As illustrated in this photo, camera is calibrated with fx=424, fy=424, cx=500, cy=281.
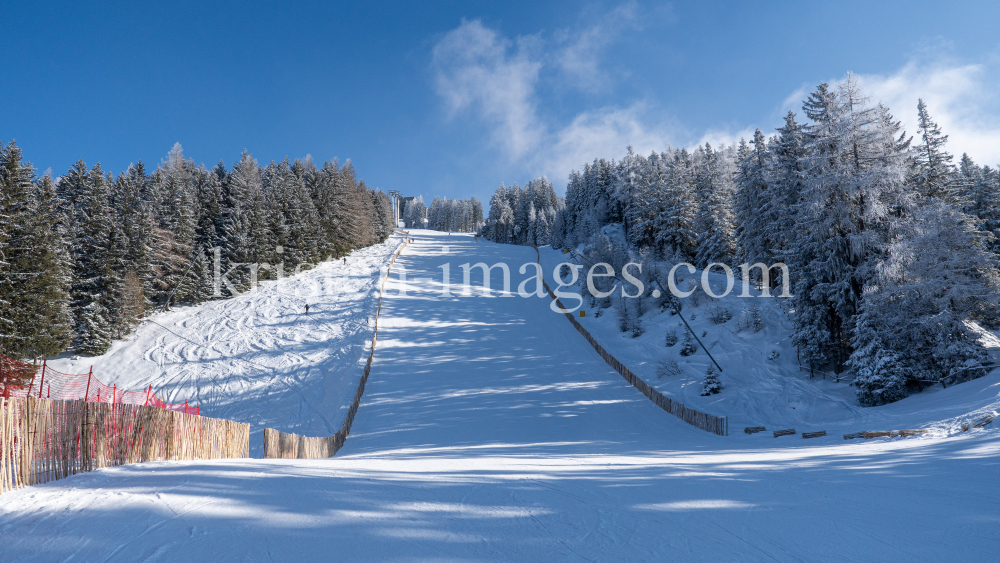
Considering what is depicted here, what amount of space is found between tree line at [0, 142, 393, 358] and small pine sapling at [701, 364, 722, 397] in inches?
1281

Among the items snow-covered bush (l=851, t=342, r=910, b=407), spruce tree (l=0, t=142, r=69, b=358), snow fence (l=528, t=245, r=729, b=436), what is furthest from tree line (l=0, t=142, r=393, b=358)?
snow-covered bush (l=851, t=342, r=910, b=407)

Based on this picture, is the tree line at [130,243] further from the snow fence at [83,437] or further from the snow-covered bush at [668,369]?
the snow-covered bush at [668,369]

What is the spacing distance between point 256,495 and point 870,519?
734cm

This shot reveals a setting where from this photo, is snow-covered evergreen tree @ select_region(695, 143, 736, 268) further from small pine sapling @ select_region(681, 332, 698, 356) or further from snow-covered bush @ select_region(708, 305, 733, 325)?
small pine sapling @ select_region(681, 332, 698, 356)

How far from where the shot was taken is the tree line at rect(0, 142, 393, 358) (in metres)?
21.4

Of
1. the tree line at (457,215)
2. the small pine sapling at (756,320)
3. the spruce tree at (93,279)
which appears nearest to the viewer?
the small pine sapling at (756,320)

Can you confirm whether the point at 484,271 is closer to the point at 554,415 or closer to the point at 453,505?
the point at 554,415

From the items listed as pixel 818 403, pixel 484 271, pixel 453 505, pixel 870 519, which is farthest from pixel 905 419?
pixel 484 271

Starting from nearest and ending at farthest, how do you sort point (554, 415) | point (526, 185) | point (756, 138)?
point (554, 415)
point (756, 138)
point (526, 185)

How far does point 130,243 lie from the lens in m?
32.4

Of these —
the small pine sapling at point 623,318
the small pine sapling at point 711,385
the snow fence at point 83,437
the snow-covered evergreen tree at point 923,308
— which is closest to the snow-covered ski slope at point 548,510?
the snow fence at point 83,437

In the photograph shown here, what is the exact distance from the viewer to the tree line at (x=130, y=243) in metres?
21.4

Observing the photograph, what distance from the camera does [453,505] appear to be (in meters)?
5.22

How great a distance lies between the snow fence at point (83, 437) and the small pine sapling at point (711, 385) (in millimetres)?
20003
